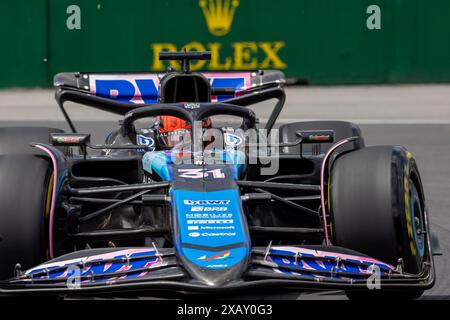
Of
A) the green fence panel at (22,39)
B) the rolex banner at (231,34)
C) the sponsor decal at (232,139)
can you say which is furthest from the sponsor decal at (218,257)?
the green fence panel at (22,39)

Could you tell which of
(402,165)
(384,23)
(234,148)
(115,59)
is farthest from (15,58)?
(402,165)

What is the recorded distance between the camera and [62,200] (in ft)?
19.6

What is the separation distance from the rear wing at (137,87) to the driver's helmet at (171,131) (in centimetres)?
102

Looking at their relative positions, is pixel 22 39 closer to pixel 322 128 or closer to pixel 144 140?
pixel 322 128

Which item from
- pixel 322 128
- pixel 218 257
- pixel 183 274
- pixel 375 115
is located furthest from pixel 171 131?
pixel 375 115

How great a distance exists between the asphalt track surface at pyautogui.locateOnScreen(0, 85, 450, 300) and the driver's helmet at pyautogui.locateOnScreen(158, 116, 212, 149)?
8.57ft

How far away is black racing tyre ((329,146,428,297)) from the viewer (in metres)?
5.57

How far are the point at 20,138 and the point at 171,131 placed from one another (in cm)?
111

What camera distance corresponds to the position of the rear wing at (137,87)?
8.27m

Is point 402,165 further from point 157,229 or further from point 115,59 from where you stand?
point 115,59

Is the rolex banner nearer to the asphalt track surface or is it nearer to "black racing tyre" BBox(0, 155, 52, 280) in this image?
the asphalt track surface

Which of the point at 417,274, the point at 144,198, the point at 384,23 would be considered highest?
the point at 384,23

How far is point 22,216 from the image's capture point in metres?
5.61

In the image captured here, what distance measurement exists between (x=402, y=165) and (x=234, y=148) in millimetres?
1412
